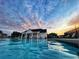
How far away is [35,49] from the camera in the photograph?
8.57 feet

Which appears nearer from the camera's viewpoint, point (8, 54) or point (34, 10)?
point (8, 54)

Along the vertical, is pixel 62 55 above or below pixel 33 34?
below

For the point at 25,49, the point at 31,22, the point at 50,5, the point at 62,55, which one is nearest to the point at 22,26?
the point at 31,22

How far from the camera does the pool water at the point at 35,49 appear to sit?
2531 millimetres

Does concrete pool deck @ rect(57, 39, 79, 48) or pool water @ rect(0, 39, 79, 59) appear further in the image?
concrete pool deck @ rect(57, 39, 79, 48)

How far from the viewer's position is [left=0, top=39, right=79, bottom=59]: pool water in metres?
2.53

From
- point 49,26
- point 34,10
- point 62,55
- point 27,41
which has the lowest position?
point 62,55

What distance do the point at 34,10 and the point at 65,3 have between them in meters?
0.47

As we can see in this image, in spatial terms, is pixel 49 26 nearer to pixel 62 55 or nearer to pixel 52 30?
pixel 52 30

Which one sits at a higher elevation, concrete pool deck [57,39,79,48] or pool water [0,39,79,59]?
concrete pool deck [57,39,79,48]

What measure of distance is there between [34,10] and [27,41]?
1.47 feet

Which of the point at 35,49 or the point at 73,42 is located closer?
the point at 35,49

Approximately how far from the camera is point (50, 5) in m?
2.76

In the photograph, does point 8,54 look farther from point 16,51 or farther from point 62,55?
point 62,55
